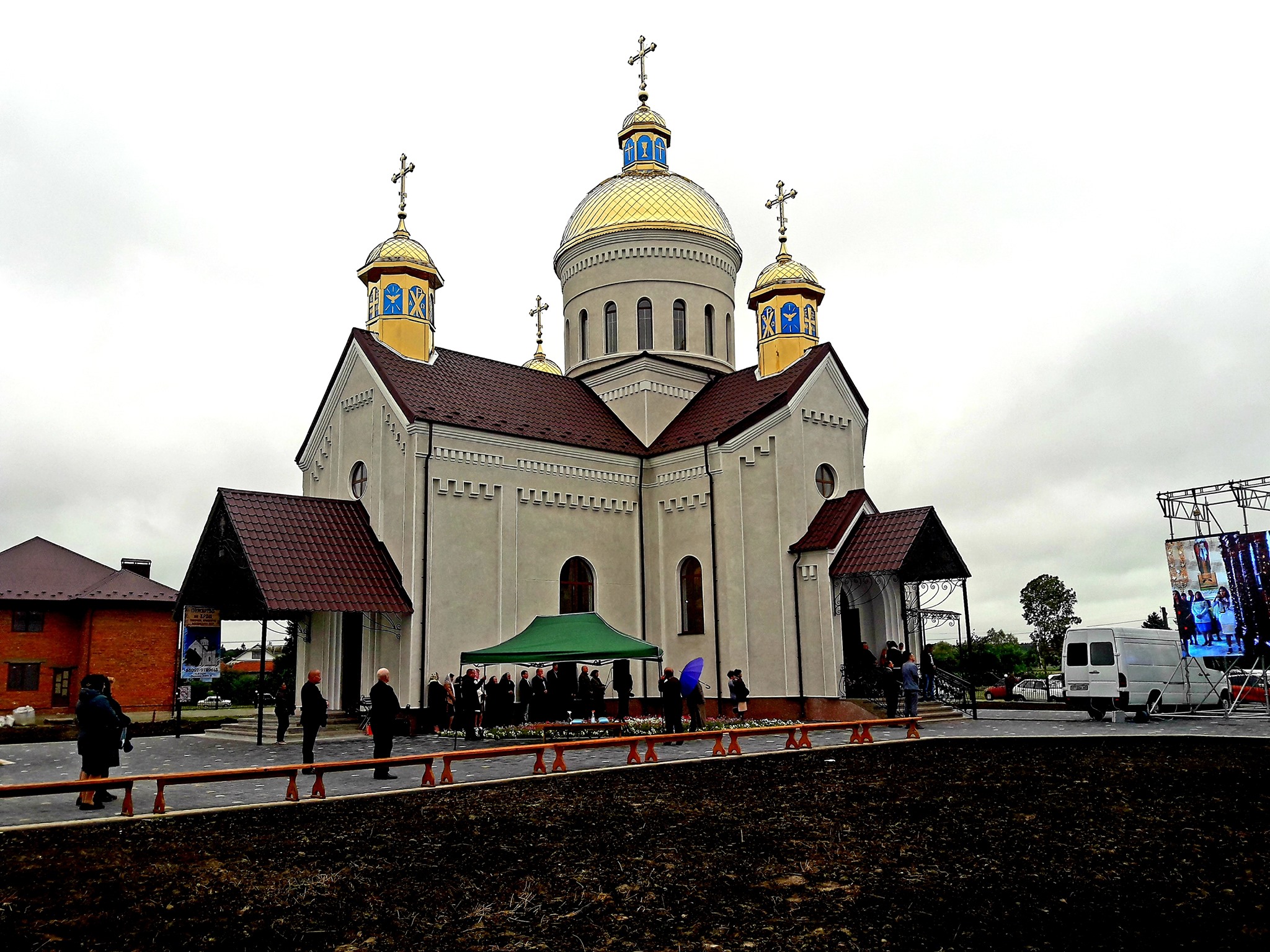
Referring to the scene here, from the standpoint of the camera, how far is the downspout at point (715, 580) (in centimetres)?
2334

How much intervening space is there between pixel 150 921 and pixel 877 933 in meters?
4.39

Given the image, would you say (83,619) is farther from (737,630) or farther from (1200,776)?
(1200,776)

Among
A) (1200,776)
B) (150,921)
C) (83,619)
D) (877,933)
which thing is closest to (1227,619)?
(1200,776)

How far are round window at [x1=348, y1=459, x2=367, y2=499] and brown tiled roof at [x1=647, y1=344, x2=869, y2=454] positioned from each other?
7.25 metres

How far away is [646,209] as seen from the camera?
2917cm

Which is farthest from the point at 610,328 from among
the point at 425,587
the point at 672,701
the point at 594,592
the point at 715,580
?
the point at 672,701

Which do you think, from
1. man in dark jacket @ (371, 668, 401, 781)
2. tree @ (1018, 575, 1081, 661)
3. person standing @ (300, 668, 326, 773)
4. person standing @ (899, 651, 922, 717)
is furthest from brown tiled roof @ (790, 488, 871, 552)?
tree @ (1018, 575, 1081, 661)

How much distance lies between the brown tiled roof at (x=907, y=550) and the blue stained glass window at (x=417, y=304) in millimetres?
11890

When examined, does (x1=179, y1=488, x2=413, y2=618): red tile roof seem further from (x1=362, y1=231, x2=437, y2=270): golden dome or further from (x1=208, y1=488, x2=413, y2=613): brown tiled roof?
(x1=362, y1=231, x2=437, y2=270): golden dome

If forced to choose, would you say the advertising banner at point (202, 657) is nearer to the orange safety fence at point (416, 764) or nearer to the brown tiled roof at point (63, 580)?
the brown tiled roof at point (63, 580)

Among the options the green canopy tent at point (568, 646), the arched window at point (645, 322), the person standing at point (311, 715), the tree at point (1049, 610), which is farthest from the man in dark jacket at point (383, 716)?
the tree at point (1049, 610)

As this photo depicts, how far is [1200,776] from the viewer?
38.0 feet

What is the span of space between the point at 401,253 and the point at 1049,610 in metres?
46.0

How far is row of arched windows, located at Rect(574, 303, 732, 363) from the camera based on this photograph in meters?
28.8
